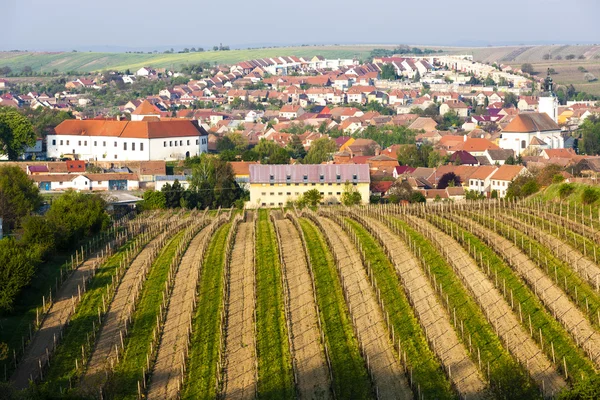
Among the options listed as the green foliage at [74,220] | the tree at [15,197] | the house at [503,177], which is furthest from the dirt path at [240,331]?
the house at [503,177]

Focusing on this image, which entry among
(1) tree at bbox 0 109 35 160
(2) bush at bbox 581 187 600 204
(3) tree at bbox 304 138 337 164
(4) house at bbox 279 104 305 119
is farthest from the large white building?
(4) house at bbox 279 104 305 119

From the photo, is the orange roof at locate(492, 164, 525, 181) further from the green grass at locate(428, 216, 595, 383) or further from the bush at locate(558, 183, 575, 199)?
the green grass at locate(428, 216, 595, 383)

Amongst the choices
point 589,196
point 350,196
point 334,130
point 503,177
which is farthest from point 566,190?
point 334,130

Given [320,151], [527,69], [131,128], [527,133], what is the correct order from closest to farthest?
[131,128], [320,151], [527,133], [527,69]

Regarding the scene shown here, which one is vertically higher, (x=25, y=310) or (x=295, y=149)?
(x=25, y=310)

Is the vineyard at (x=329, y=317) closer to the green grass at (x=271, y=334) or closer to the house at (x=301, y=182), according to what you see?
the green grass at (x=271, y=334)

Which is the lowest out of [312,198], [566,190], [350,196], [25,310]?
[350,196]

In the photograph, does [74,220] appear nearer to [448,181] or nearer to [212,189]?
[212,189]
